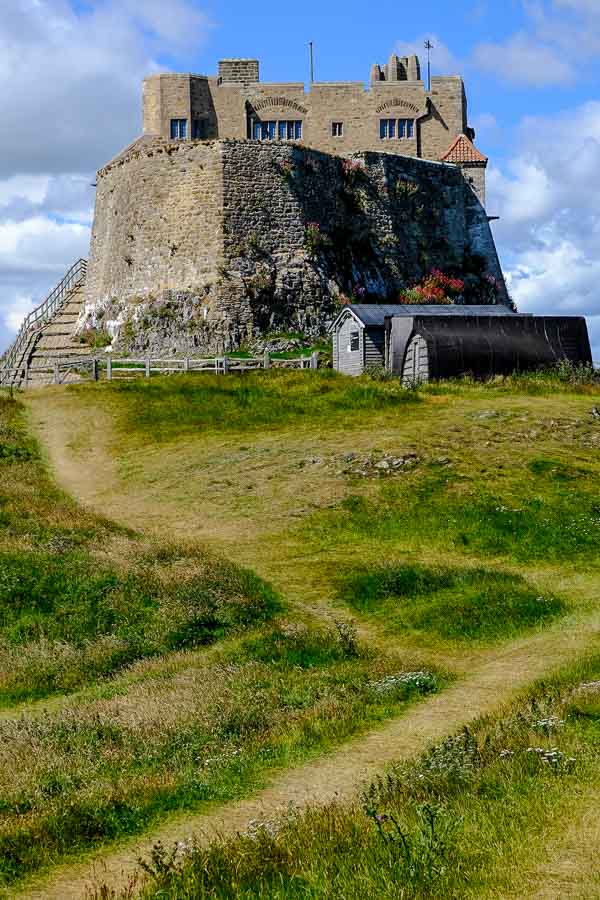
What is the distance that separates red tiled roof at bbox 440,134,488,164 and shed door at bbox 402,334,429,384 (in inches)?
1076

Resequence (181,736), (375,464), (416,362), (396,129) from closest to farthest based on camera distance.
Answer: (181,736) < (375,464) < (416,362) < (396,129)

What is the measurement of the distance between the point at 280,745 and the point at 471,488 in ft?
62.5

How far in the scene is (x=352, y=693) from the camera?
15.1 metres

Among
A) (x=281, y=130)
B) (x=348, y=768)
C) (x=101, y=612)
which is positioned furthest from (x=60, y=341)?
(x=348, y=768)

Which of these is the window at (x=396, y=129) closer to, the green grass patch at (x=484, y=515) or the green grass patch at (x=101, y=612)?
the green grass patch at (x=484, y=515)

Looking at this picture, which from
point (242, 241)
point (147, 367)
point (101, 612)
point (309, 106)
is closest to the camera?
point (101, 612)

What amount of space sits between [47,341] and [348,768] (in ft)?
194

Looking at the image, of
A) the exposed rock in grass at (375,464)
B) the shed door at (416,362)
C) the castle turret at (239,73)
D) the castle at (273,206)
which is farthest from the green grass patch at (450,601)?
the castle turret at (239,73)

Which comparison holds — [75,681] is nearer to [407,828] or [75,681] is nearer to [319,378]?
[407,828]

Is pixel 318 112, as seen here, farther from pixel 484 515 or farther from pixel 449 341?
pixel 484 515

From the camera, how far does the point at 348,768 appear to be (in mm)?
12258

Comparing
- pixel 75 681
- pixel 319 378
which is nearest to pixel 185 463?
pixel 319 378

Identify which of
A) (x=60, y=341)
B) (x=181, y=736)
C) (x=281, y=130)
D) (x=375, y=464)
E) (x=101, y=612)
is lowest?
(x=181, y=736)

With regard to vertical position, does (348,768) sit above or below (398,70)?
below
